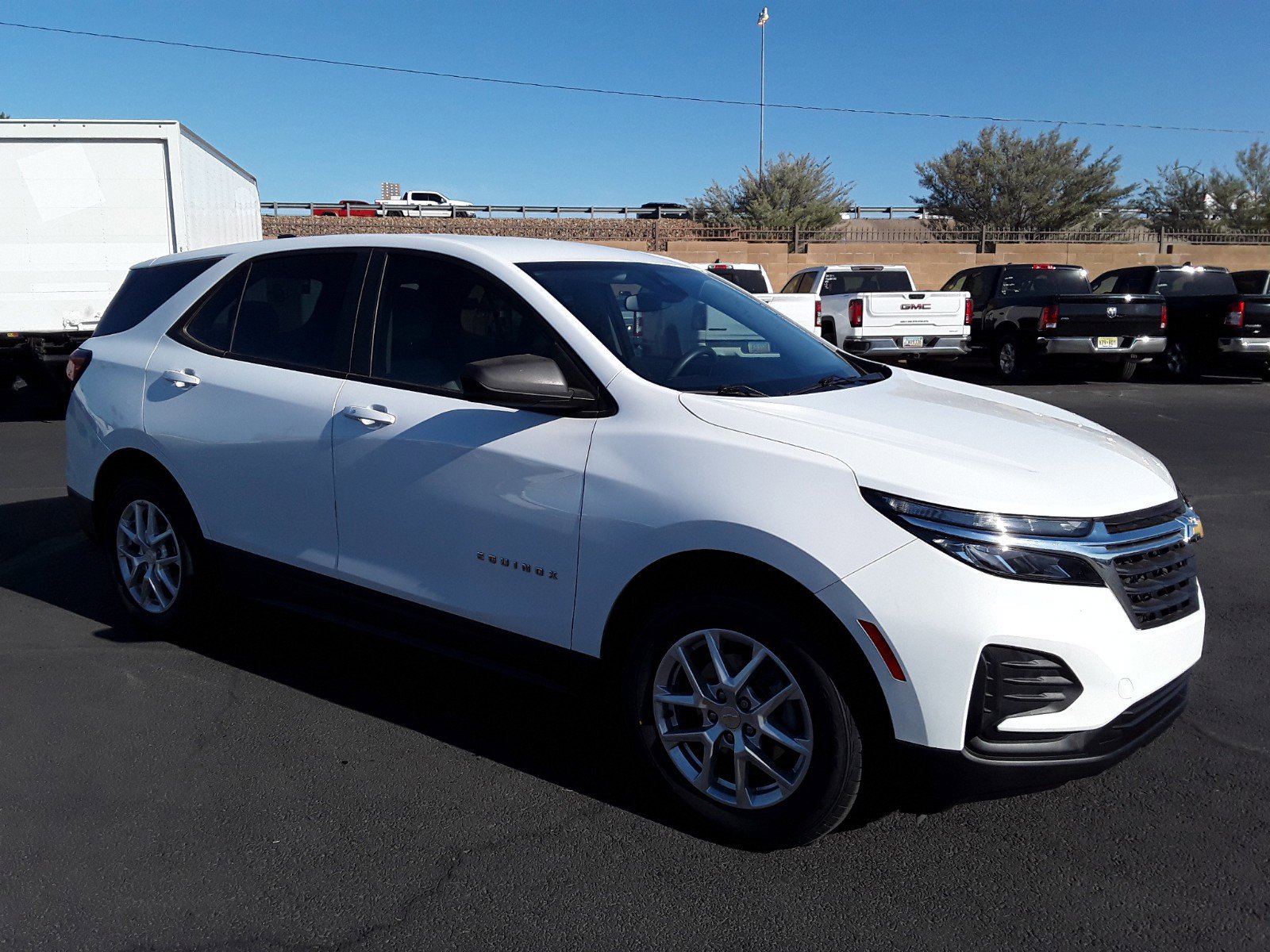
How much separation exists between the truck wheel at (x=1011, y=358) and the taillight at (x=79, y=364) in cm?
1438

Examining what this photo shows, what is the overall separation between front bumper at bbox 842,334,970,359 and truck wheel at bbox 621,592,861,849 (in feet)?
43.8

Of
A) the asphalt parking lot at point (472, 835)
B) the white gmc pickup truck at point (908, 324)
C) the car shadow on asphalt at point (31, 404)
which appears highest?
the white gmc pickup truck at point (908, 324)

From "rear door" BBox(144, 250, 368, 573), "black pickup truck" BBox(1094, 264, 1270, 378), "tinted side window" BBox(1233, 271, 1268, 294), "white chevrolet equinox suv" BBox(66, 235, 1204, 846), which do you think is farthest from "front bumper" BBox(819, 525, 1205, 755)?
"tinted side window" BBox(1233, 271, 1268, 294)

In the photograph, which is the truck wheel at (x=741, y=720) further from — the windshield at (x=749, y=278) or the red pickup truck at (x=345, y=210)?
the red pickup truck at (x=345, y=210)

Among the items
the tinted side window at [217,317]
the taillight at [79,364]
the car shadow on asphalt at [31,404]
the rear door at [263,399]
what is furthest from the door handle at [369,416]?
the car shadow on asphalt at [31,404]

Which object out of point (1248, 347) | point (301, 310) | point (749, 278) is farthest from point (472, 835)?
point (1248, 347)

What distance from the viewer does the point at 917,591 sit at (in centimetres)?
272

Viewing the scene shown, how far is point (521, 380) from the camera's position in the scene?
3.31 meters

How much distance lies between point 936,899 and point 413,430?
2.18 m

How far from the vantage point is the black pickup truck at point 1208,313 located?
15891 mm

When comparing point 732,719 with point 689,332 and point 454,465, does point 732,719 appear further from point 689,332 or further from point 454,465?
point 689,332

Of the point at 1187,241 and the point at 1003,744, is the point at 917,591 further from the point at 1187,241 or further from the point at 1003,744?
the point at 1187,241

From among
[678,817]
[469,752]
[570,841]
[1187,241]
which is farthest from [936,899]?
[1187,241]

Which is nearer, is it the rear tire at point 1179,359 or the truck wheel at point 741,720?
the truck wheel at point 741,720
